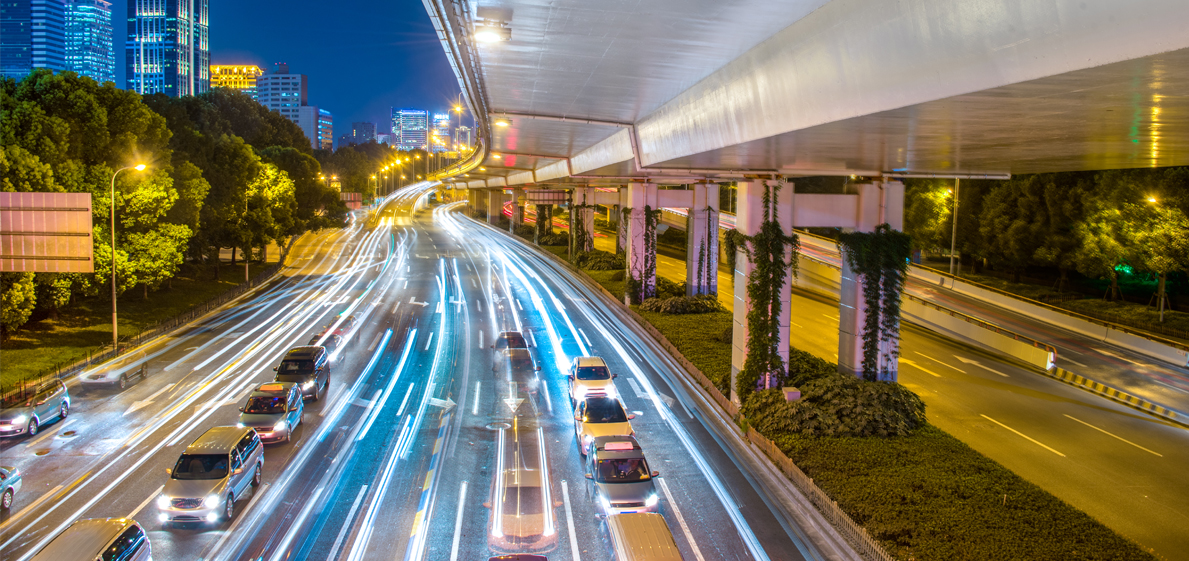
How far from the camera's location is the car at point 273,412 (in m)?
17.0

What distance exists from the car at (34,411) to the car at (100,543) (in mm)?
8860

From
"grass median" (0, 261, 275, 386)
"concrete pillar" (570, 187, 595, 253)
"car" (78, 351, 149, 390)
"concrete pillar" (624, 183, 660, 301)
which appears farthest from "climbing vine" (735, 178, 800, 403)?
"concrete pillar" (570, 187, 595, 253)

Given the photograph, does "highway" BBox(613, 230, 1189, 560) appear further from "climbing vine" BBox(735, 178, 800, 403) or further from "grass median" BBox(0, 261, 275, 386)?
"grass median" BBox(0, 261, 275, 386)

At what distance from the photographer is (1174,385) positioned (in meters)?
24.5

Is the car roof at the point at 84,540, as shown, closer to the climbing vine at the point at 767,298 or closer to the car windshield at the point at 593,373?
the car windshield at the point at 593,373

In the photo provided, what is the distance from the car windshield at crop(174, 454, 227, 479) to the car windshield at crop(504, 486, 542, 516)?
Answer: 5496 millimetres

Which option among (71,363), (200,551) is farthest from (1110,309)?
(71,363)

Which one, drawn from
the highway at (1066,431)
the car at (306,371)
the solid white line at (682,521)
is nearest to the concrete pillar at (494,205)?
the highway at (1066,431)

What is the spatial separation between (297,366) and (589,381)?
890cm

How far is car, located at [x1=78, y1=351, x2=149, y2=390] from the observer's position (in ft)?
73.6

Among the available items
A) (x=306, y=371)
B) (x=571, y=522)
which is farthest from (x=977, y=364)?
(x=306, y=371)

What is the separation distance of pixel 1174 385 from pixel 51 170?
40128 millimetres

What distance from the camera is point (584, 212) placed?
53.4 m

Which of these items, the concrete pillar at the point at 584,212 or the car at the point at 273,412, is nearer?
the car at the point at 273,412
